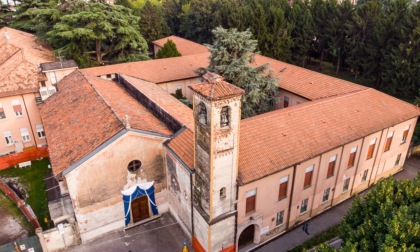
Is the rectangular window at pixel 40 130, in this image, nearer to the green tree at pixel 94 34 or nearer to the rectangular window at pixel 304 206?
the green tree at pixel 94 34

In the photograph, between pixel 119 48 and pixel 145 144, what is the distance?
31.2m

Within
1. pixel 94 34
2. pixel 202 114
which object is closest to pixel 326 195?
pixel 202 114

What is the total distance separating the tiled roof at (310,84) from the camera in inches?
1315

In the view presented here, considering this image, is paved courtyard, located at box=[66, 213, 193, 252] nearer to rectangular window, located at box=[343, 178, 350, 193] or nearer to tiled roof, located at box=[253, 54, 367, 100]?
rectangular window, located at box=[343, 178, 350, 193]

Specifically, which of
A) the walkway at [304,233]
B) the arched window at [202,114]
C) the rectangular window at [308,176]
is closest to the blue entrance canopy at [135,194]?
the walkway at [304,233]

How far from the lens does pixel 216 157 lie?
1848 cm

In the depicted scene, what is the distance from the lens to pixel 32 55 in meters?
43.3

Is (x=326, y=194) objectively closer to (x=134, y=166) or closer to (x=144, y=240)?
(x=144, y=240)

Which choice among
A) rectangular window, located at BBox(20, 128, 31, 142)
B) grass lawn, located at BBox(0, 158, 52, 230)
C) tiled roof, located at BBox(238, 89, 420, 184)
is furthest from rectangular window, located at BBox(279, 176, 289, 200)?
rectangular window, located at BBox(20, 128, 31, 142)

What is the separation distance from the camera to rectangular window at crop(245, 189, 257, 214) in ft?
69.6

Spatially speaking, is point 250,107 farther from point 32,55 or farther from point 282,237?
point 32,55

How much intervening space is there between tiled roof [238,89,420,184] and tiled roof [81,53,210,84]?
22.1 m

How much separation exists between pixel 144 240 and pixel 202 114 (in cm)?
1154

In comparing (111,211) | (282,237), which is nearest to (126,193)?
(111,211)
